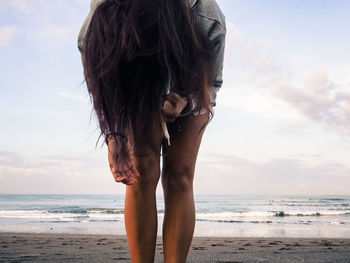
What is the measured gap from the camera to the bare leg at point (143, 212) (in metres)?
1.58

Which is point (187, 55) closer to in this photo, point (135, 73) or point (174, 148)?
point (135, 73)

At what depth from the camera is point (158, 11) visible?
5.02ft

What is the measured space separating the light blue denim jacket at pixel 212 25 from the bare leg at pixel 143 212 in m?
0.42

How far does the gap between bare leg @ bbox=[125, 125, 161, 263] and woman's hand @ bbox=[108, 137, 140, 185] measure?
7cm

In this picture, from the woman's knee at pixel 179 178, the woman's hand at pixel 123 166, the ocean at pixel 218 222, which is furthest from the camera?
the ocean at pixel 218 222

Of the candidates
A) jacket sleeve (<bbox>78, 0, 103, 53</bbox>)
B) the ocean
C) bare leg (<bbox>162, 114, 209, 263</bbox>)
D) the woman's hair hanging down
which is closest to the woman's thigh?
bare leg (<bbox>162, 114, 209, 263</bbox>)

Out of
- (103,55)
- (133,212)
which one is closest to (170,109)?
(103,55)

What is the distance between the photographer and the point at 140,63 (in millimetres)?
1531

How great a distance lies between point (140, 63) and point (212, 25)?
14.8 inches

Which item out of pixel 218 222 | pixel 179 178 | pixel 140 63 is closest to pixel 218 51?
pixel 140 63

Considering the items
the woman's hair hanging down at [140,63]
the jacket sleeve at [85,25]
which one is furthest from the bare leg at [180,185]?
the jacket sleeve at [85,25]

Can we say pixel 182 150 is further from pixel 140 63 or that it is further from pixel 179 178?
pixel 140 63

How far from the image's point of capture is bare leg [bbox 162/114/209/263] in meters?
1.57

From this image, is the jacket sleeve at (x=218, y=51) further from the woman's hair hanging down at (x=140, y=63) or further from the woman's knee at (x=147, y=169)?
the woman's knee at (x=147, y=169)
